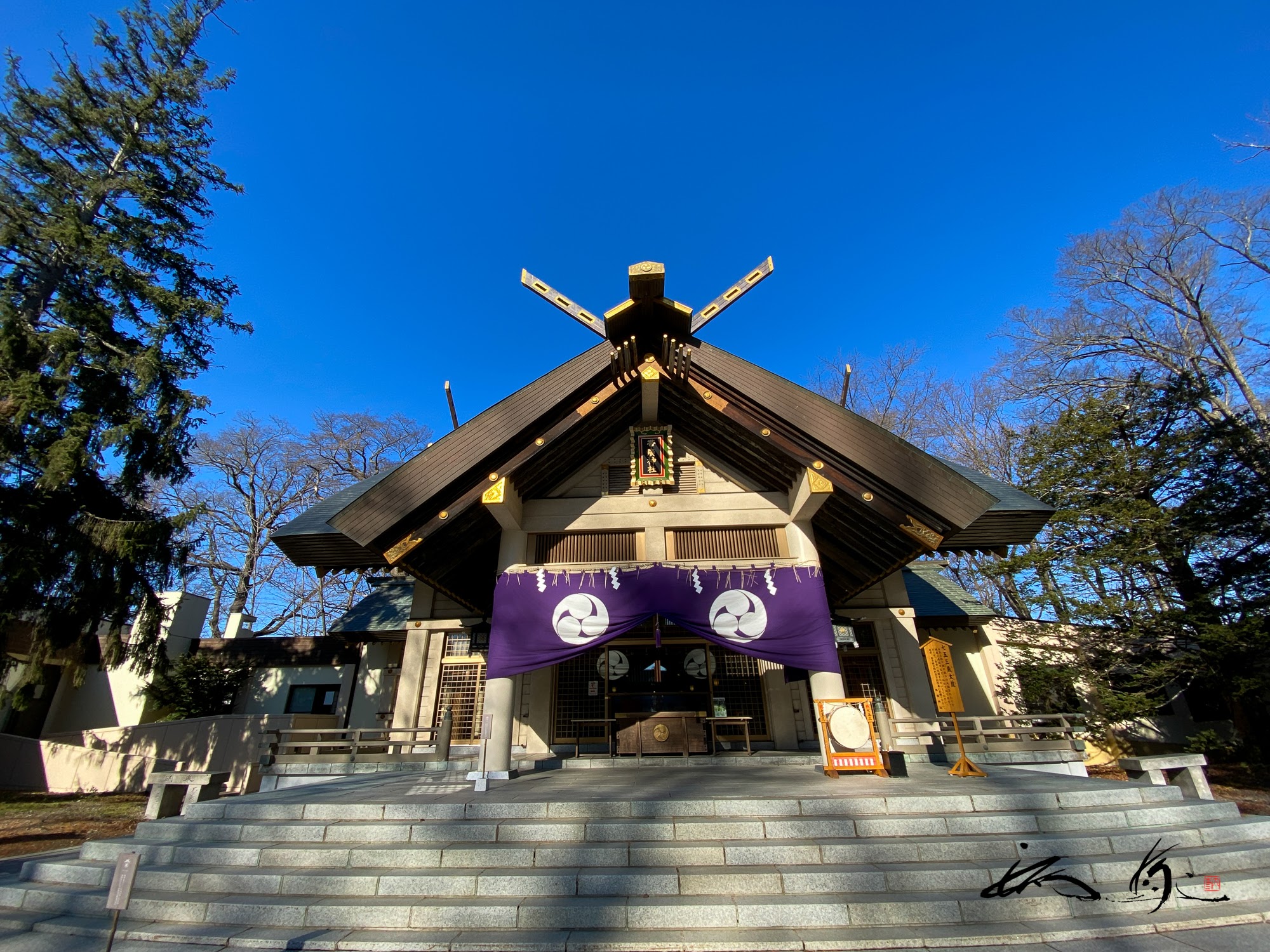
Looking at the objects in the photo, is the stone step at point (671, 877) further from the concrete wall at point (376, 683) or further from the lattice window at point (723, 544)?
the concrete wall at point (376, 683)

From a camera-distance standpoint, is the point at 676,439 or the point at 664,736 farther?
the point at 676,439

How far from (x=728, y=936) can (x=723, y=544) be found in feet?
20.3

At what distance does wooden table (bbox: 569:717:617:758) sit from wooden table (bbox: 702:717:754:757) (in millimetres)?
1877

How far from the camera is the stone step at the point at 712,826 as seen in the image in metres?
5.05

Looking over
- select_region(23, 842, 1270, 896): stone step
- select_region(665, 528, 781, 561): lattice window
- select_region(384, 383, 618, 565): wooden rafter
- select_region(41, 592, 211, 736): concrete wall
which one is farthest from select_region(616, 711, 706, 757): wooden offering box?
select_region(41, 592, 211, 736): concrete wall

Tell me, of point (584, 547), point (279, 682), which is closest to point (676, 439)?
point (584, 547)

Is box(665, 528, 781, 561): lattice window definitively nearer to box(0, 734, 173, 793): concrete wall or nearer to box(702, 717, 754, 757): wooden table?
box(702, 717, 754, 757): wooden table

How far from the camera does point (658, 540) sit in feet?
31.0

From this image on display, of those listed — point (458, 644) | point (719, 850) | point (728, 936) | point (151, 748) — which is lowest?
point (728, 936)

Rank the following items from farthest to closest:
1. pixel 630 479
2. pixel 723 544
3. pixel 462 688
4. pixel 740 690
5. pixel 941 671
Answer: pixel 462 688, pixel 740 690, pixel 630 479, pixel 723 544, pixel 941 671

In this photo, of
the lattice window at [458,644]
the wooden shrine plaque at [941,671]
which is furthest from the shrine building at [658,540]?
the wooden shrine plaque at [941,671]

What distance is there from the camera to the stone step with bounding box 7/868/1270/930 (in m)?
3.95

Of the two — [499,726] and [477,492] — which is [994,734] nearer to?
[499,726]

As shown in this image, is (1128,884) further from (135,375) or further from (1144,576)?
(135,375)
